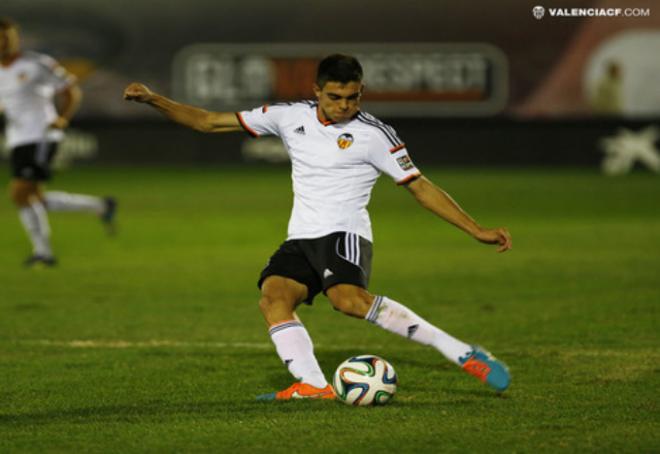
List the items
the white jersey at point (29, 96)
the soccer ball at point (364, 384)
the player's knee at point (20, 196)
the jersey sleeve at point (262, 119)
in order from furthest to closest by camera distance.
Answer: the white jersey at point (29, 96), the player's knee at point (20, 196), the jersey sleeve at point (262, 119), the soccer ball at point (364, 384)

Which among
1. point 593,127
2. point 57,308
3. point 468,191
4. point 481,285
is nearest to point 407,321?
Answer: point 57,308

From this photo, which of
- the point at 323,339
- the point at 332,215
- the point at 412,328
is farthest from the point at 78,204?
the point at 412,328

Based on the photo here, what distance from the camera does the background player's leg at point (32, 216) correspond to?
13.2 metres

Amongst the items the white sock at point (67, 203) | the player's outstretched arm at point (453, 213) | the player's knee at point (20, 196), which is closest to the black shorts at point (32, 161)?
the player's knee at point (20, 196)

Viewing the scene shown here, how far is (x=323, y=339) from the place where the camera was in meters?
8.90

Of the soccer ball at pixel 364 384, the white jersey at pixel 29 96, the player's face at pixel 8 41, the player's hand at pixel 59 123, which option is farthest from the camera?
the white jersey at pixel 29 96

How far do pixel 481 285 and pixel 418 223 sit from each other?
20.9 ft

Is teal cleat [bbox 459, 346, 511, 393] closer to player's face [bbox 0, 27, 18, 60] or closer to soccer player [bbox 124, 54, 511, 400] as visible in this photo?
soccer player [bbox 124, 54, 511, 400]

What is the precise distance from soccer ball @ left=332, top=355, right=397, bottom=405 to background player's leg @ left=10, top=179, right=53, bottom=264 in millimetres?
7247

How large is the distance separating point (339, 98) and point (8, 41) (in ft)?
24.3

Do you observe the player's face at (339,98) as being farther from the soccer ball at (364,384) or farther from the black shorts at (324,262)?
the soccer ball at (364,384)

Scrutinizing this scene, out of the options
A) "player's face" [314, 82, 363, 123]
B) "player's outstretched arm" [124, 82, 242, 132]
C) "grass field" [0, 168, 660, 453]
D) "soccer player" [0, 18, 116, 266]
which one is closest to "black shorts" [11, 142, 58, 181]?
"soccer player" [0, 18, 116, 266]

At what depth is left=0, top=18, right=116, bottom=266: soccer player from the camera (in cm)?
1341

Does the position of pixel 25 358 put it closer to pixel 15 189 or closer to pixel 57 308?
pixel 57 308
